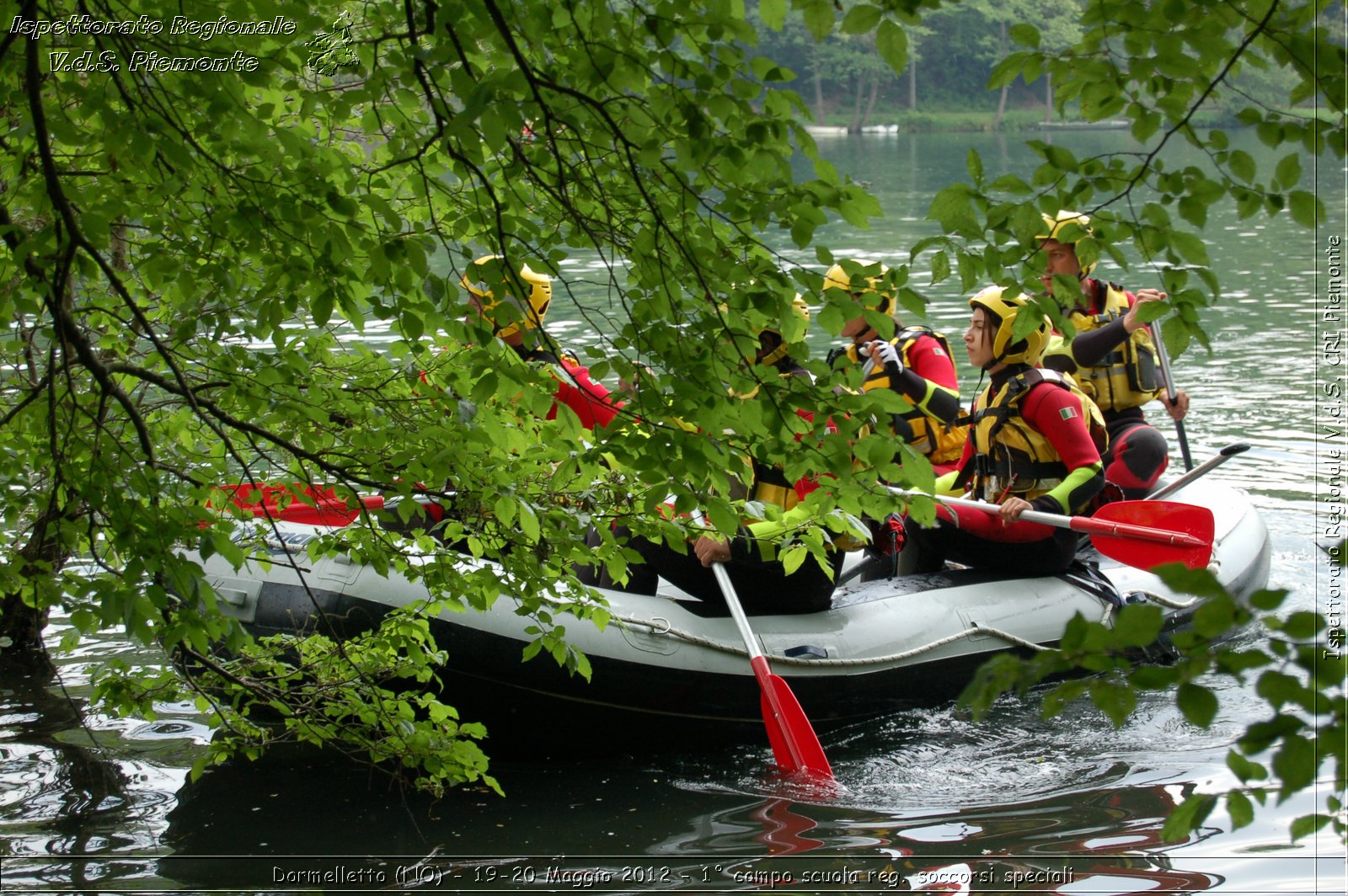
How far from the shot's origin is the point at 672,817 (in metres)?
4.72

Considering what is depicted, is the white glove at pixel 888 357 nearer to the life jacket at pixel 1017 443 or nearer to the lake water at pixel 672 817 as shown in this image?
the life jacket at pixel 1017 443

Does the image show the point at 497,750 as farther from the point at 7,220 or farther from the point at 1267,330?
the point at 1267,330

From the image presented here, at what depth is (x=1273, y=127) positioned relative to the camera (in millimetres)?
2102

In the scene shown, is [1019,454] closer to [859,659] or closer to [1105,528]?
[1105,528]

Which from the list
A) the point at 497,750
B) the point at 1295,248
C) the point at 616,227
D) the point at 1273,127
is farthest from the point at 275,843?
the point at 1295,248

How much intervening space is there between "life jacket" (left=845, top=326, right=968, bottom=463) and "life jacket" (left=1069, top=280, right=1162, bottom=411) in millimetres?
745

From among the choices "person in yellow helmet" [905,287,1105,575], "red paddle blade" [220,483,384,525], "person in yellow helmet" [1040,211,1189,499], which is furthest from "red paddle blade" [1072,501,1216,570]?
"red paddle blade" [220,483,384,525]

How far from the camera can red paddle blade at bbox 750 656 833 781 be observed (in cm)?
491

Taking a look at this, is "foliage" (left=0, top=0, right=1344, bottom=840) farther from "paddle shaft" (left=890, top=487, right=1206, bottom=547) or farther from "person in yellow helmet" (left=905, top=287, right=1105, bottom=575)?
"person in yellow helmet" (left=905, top=287, right=1105, bottom=575)

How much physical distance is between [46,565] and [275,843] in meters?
1.63

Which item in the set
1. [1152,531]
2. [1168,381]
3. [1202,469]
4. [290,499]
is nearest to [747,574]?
[1152,531]

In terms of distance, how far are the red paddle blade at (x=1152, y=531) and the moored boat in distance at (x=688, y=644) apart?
0.29m

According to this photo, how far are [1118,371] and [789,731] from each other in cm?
329

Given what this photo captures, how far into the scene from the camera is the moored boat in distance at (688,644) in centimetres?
502
